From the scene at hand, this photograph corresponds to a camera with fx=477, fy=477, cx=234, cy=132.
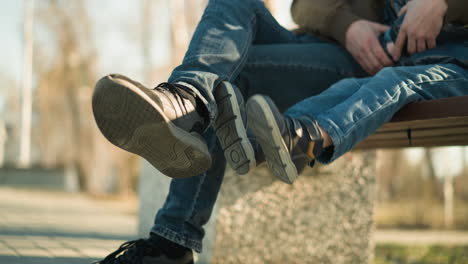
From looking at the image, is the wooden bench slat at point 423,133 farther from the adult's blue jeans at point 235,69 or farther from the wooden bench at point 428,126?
the adult's blue jeans at point 235,69

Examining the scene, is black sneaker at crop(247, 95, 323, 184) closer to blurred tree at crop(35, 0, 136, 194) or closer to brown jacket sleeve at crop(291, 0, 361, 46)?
brown jacket sleeve at crop(291, 0, 361, 46)

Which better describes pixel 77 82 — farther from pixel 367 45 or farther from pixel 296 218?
pixel 367 45

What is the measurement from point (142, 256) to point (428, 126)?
0.99 m

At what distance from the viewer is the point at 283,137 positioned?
118cm

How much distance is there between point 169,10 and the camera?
9.30m

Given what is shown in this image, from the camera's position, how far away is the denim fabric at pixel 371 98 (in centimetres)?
128

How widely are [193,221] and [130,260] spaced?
24 cm

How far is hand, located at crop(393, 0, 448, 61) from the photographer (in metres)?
1.48

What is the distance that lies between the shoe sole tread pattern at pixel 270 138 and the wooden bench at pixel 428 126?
449 mm

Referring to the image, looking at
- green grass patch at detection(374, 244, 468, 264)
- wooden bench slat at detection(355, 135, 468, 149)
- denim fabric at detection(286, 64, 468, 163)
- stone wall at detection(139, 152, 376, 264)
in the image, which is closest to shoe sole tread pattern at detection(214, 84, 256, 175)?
denim fabric at detection(286, 64, 468, 163)

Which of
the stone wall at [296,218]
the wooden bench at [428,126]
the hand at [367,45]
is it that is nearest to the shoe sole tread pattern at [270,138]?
the wooden bench at [428,126]

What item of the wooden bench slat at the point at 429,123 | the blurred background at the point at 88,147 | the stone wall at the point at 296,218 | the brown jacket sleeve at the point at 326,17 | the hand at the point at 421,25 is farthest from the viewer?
the blurred background at the point at 88,147

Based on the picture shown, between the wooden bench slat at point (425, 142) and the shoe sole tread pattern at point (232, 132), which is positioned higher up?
the shoe sole tread pattern at point (232, 132)

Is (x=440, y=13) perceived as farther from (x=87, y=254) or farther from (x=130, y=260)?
(x=87, y=254)
